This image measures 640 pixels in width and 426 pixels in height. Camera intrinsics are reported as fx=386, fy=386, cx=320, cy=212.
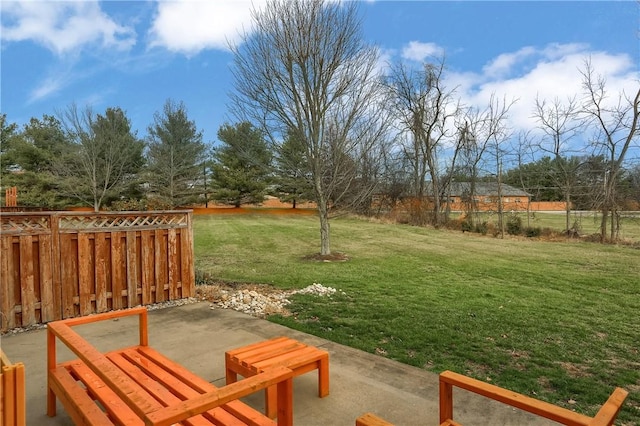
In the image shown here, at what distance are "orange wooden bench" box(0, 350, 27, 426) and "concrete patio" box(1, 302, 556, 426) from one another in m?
1.30

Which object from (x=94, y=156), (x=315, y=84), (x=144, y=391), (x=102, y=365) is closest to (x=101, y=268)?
(x=144, y=391)

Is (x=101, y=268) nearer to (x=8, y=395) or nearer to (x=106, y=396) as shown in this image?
(x=106, y=396)

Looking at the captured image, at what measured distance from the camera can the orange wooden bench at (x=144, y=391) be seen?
5.20ft

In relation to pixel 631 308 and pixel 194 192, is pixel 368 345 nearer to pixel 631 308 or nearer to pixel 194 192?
pixel 631 308

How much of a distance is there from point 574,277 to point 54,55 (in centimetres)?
1214

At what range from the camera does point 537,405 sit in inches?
66.7

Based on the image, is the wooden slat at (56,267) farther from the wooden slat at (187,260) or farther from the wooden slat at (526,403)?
the wooden slat at (526,403)

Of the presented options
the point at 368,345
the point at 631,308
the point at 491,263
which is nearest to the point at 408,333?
the point at 368,345

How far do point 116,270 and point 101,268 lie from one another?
21 centimetres

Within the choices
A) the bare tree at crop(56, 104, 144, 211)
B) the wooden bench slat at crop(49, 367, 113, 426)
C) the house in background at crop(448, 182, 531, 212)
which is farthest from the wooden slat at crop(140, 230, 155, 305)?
the bare tree at crop(56, 104, 144, 211)

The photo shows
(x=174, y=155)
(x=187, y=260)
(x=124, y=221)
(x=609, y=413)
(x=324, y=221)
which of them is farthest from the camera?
(x=174, y=155)

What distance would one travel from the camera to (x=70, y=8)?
19.3 feet

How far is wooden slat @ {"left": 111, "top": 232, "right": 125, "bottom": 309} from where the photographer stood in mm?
5609

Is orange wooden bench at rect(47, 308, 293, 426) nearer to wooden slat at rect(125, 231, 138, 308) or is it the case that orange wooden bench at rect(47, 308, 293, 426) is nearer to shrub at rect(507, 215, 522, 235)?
wooden slat at rect(125, 231, 138, 308)
